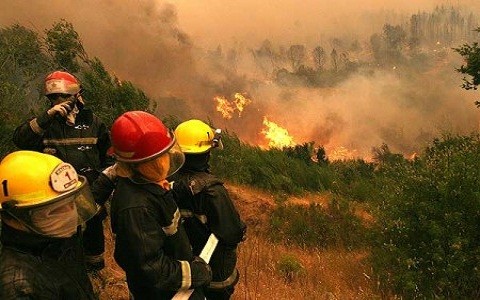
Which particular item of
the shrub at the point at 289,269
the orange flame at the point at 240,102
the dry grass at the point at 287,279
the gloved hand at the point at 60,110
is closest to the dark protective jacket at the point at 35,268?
the gloved hand at the point at 60,110

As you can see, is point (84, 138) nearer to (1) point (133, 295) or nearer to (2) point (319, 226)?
(1) point (133, 295)

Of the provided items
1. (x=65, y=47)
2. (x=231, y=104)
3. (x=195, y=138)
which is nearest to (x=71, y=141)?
(x=195, y=138)

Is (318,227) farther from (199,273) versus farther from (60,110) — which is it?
(199,273)

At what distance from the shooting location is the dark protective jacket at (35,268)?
1.75m

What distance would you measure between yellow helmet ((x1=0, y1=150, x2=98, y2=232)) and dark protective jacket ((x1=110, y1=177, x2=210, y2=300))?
387 millimetres

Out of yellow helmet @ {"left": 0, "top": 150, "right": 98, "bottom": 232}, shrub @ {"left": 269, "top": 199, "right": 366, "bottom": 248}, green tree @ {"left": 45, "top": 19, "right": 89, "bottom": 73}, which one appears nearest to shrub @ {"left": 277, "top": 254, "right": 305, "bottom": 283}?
shrub @ {"left": 269, "top": 199, "right": 366, "bottom": 248}

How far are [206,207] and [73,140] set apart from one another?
5.34ft

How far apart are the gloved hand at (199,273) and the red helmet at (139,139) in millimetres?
673

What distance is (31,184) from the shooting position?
1817 mm

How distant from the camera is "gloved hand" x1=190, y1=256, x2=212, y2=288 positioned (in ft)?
7.75

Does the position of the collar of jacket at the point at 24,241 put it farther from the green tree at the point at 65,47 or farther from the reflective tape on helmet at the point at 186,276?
the green tree at the point at 65,47

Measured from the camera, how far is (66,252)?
2.08m

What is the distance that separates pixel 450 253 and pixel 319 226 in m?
5.56

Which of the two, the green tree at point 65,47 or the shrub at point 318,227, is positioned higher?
the green tree at point 65,47
